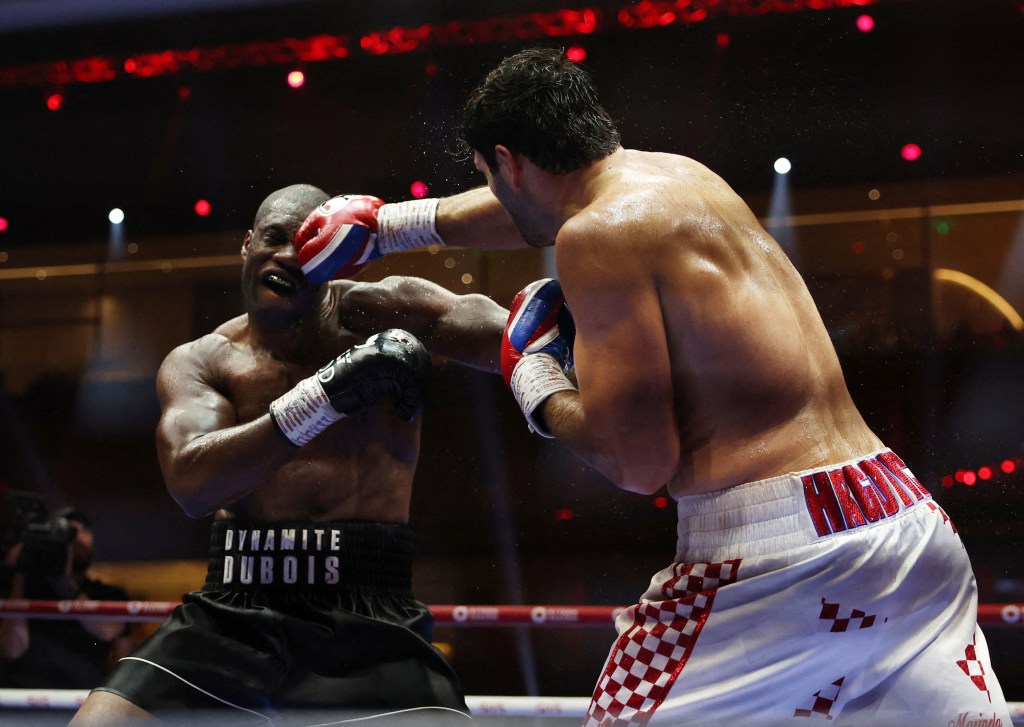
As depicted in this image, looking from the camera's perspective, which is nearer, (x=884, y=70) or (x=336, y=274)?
(x=336, y=274)

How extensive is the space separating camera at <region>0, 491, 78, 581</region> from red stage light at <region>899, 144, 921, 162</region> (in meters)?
3.09

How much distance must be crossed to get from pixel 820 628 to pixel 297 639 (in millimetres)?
1145

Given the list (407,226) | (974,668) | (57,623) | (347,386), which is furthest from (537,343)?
(57,623)

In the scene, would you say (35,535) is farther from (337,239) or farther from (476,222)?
(476,222)

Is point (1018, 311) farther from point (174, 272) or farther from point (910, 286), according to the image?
point (174, 272)

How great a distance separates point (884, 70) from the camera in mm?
2572

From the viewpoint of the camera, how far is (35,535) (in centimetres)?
356

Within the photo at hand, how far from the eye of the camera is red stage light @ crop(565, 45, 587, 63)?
224 cm

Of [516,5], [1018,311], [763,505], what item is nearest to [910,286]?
[1018,311]

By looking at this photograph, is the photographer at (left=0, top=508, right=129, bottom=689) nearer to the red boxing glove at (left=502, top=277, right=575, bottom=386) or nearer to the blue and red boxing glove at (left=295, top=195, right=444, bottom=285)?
the blue and red boxing glove at (left=295, top=195, right=444, bottom=285)

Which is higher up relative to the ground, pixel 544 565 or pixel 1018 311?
pixel 1018 311

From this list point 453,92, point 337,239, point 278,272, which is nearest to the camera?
point 337,239

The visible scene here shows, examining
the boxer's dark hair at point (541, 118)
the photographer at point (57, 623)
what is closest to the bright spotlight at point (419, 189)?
the boxer's dark hair at point (541, 118)

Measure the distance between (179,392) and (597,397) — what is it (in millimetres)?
1196
